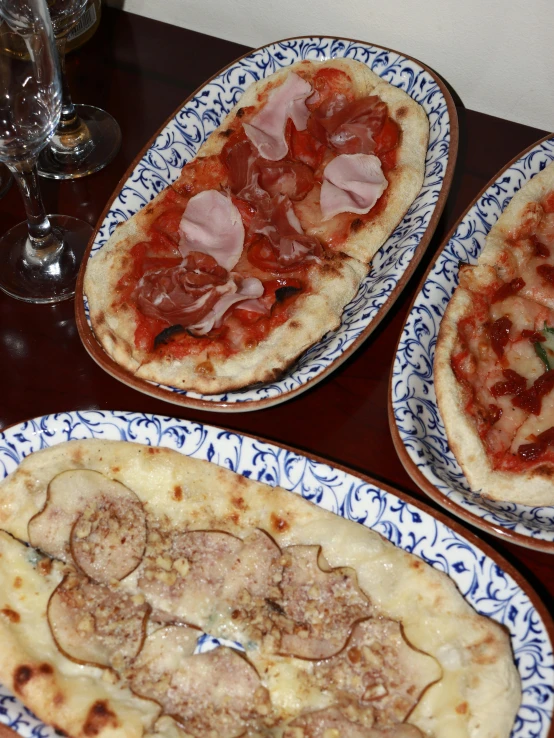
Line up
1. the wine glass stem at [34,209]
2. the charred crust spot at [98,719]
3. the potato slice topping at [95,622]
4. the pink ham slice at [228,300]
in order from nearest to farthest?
the charred crust spot at [98,719], the potato slice topping at [95,622], the pink ham slice at [228,300], the wine glass stem at [34,209]

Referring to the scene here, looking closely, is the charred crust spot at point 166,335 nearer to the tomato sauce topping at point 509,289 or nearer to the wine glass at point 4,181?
the tomato sauce topping at point 509,289

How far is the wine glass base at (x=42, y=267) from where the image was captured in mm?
2973

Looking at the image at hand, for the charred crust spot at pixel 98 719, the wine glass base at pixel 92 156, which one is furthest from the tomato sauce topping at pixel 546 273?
the charred crust spot at pixel 98 719

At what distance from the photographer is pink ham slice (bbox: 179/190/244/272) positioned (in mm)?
2770

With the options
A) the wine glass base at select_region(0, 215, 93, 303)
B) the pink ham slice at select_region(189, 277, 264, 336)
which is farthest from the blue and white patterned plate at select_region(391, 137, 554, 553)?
the wine glass base at select_region(0, 215, 93, 303)

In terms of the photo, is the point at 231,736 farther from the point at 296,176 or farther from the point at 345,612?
the point at 296,176

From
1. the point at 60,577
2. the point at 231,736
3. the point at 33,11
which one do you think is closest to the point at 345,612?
A: the point at 231,736

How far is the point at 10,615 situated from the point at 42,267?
55.1 inches

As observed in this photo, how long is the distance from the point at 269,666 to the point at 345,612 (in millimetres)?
236

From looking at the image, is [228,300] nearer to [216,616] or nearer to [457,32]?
[216,616]

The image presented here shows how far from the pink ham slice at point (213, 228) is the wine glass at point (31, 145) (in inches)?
20.1

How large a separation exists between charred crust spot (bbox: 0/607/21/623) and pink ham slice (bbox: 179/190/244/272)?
127 centimetres

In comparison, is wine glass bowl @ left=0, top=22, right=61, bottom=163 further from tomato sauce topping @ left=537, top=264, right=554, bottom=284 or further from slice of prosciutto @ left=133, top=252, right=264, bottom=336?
tomato sauce topping @ left=537, top=264, right=554, bottom=284

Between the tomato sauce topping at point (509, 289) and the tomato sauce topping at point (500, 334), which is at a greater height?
the tomato sauce topping at point (509, 289)
